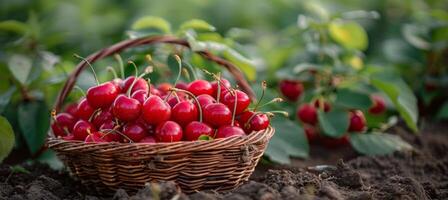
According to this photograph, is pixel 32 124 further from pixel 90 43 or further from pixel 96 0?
pixel 96 0

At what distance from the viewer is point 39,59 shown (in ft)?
8.93

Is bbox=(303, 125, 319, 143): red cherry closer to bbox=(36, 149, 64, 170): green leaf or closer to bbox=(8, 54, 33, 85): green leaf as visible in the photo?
bbox=(36, 149, 64, 170): green leaf

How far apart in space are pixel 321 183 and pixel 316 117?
111cm

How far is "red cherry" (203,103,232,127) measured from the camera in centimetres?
190

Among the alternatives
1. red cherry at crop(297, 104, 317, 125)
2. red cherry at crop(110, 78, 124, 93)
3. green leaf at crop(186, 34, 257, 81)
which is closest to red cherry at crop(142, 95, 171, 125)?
red cherry at crop(110, 78, 124, 93)

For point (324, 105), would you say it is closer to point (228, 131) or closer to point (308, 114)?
point (308, 114)

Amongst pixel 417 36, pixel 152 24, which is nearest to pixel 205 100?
pixel 152 24

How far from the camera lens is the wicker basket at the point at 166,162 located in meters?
1.78

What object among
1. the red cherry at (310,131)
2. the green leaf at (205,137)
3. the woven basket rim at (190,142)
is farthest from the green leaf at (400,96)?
the green leaf at (205,137)

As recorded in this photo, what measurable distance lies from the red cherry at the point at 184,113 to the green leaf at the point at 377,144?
109cm

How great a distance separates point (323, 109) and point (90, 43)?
2535 millimetres

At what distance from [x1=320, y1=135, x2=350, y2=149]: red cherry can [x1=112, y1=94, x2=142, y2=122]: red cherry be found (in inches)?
54.6

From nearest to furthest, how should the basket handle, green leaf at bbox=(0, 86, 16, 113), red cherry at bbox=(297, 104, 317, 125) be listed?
the basket handle → green leaf at bbox=(0, 86, 16, 113) → red cherry at bbox=(297, 104, 317, 125)

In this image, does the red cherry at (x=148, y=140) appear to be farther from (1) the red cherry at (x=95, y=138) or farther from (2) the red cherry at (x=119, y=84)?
(2) the red cherry at (x=119, y=84)
